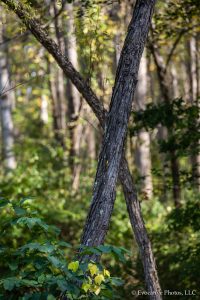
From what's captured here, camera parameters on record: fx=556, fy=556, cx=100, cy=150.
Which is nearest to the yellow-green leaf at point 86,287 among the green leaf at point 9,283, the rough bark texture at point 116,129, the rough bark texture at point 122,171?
the green leaf at point 9,283

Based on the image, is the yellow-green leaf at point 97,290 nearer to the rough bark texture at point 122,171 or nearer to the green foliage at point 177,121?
the rough bark texture at point 122,171

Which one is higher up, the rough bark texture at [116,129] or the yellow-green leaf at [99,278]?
the rough bark texture at [116,129]

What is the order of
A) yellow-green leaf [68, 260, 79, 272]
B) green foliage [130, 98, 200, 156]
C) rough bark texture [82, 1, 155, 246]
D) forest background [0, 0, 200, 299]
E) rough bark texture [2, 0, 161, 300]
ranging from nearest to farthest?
yellow-green leaf [68, 260, 79, 272] < rough bark texture [82, 1, 155, 246] < forest background [0, 0, 200, 299] < rough bark texture [2, 0, 161, 300] < green foliage [130, 98, 200, 156]

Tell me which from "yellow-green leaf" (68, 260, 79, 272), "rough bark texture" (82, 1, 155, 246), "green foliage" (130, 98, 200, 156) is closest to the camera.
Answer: "yellow-green leaf" (68, 260, 79, 272)

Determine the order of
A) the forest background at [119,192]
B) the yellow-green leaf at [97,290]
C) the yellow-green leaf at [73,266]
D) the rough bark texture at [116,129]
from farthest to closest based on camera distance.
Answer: the forest background at [119,192] < the rough bark texture at [116,129] < the yellow-green leaf at [97,290] < the yellow-green leaf at [73,266]

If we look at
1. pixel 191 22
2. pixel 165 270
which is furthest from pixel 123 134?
pixel 191 22

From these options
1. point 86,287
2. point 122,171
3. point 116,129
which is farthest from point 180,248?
point 86,287

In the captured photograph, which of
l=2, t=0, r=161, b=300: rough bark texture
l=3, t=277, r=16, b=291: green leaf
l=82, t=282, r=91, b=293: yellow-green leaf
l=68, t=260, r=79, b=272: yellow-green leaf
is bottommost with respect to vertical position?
l=82, t=282, r=91, b=293: yellow-green leaf

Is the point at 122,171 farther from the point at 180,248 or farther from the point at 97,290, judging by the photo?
the point at 180,248

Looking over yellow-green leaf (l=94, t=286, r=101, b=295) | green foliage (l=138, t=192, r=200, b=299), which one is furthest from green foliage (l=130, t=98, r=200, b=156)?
yellow-green leaf (l=94, t=286, r=101, b=295)

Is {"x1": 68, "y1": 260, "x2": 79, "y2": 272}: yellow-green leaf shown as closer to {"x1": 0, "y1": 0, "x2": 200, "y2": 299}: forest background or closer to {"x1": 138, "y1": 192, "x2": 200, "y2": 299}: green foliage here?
{"x1": 0, "y1": 0, "x2": 200, "y2": 299}: forest background

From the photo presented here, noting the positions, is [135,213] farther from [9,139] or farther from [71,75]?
[9,139]

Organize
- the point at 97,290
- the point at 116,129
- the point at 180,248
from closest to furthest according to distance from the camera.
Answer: the point at 97,290
the point at 116,129
the point at 180,248

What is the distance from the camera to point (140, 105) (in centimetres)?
1402
